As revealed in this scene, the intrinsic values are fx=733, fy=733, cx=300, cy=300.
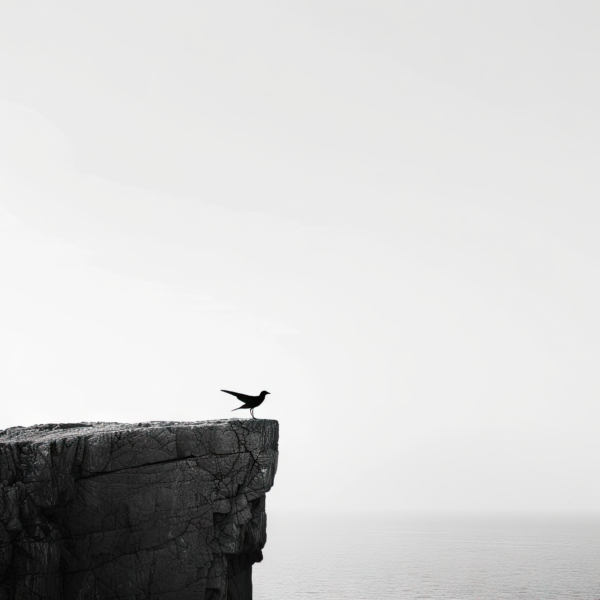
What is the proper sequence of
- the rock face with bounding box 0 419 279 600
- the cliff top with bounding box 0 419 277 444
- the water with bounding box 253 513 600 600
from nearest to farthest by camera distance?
the rock face with bounding box 0 419 279 600 < the cliff top with bounding box 0 419 277 444 < the water with bounding box 253 513 600 600

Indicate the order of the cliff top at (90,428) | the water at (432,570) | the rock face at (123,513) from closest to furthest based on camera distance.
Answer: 1. the rock face at (123,513)
2. the cliff top at (90,428)
3. the water at (432,570)

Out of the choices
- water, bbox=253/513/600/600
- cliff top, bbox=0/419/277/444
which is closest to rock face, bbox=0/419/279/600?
cliff top, bbox=0/419/277/444

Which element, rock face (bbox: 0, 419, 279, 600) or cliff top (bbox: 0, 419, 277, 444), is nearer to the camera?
rock face (bbox: 0, 419, 279, 600)

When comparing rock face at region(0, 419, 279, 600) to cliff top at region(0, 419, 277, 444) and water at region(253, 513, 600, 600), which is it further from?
water at region(253, 513, 600, 600)

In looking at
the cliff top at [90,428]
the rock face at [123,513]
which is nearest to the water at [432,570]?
the cliff top at [90,428]

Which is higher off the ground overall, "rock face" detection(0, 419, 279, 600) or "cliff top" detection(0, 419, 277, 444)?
"cliff top" detection(0, 419, 277, 444)

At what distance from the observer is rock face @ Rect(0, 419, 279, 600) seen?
26703 millimetres

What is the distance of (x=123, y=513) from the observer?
27750 mm

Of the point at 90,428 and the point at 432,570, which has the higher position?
the point at 90,428

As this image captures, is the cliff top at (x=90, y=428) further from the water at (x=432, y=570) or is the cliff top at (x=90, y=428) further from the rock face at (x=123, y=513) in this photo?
the water at (x=432, y=570)

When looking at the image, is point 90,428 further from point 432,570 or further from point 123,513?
point 432,570

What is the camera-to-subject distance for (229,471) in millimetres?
29219

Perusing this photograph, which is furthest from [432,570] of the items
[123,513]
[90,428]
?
[123,513]

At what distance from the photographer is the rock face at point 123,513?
26.7 metres
